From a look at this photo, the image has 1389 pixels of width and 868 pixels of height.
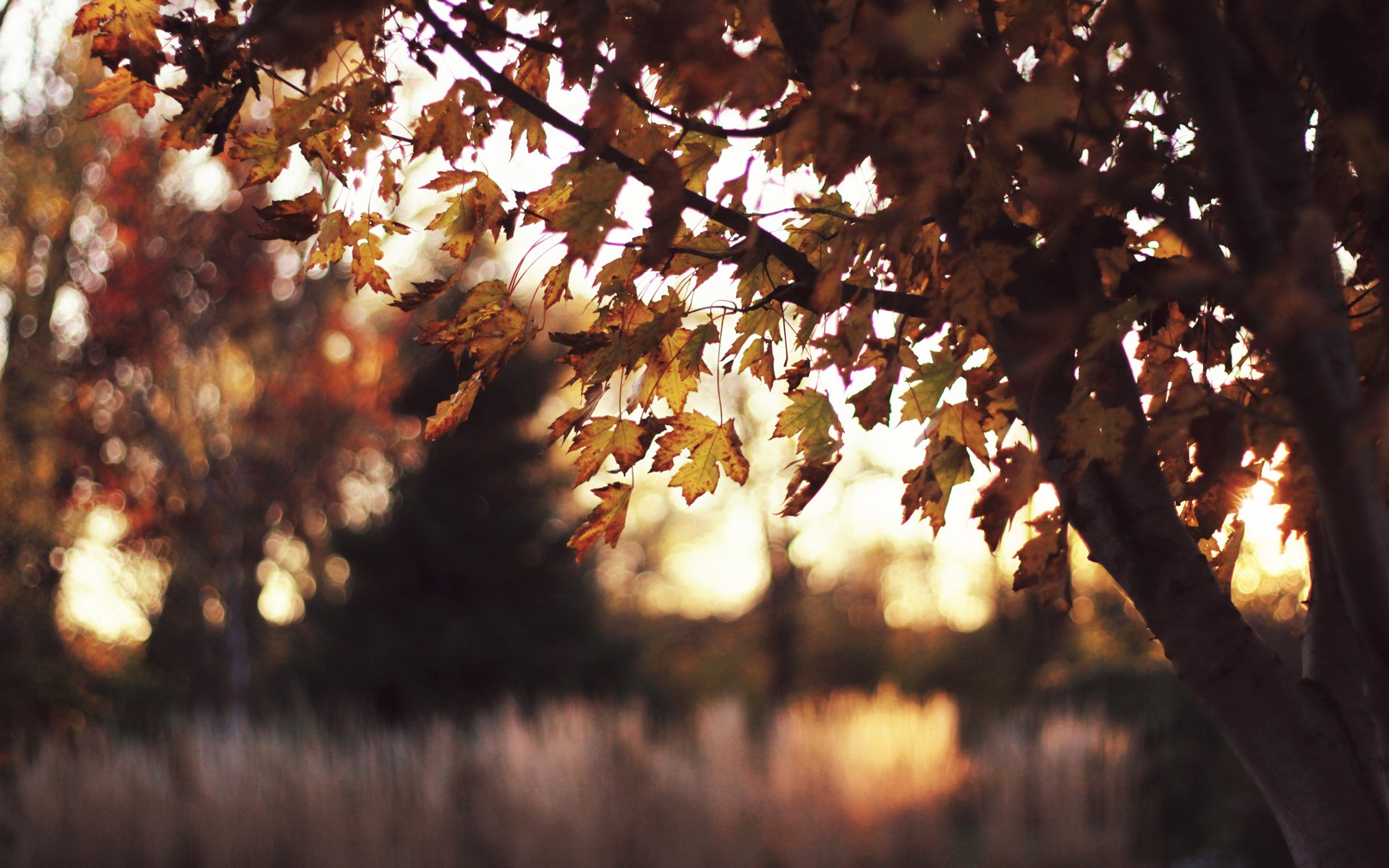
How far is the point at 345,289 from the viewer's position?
1379 cm

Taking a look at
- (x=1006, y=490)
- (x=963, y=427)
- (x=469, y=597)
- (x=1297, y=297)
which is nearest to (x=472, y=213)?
(x=963, y=427)

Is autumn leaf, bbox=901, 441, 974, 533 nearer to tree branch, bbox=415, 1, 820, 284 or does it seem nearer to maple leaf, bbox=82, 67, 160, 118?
tree branch, bbox=415, 1, 820, 284

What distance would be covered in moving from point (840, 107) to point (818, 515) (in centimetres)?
2042

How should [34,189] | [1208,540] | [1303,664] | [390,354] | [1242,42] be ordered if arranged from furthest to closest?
[390,354]
[34,189]
[1208,540]
[1303,664]
[1242,42]

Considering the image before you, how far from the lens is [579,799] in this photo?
17.3 ft

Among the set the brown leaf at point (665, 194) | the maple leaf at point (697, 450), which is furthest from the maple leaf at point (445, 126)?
the maple leaf at point (697, 450)

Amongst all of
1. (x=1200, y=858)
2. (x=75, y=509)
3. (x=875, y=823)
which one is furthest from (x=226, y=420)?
(x=1200, y=858)

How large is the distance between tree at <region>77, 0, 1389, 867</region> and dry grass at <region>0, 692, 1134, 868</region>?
3800mm

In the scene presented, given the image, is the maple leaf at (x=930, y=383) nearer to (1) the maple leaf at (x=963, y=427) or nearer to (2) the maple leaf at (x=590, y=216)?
(1) the maple leaf at (x=963, y=427)

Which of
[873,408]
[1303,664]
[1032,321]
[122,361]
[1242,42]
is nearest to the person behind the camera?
[1032,321]

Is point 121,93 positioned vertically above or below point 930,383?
above

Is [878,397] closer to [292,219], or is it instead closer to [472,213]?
[472,213]

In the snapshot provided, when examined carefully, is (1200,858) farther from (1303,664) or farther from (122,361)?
(122,361)

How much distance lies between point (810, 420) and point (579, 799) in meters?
4.09
